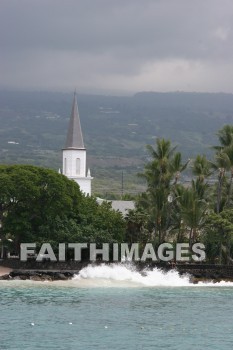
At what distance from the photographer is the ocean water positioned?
3628cm

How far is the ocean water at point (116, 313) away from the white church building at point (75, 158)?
3425 cm

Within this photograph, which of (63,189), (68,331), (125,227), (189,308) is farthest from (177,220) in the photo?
(68,331)

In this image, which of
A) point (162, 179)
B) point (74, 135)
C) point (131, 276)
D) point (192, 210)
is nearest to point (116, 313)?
point (131, 276)

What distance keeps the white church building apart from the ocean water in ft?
112

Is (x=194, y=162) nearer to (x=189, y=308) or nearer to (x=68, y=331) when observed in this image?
(x=189, y=308)

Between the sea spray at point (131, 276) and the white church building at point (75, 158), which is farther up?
the white church building at point (75, 158)

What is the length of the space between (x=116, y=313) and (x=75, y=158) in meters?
53.3

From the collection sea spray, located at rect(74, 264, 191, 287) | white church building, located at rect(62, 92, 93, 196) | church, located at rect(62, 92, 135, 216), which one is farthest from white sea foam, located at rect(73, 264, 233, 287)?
white church building, located at rect(62, 92, 93, 196)

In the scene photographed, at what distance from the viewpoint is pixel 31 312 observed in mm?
44094

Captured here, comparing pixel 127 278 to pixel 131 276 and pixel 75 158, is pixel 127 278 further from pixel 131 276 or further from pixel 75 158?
pixel 75 158

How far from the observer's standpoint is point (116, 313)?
43969 mm

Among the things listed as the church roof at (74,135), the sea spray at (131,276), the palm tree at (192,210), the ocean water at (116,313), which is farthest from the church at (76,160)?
the ocean water at (116,313)

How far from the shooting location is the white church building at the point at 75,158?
315 ft

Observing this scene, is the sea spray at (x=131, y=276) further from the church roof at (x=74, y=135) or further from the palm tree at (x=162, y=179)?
the church roof at (x=74, y=135)
